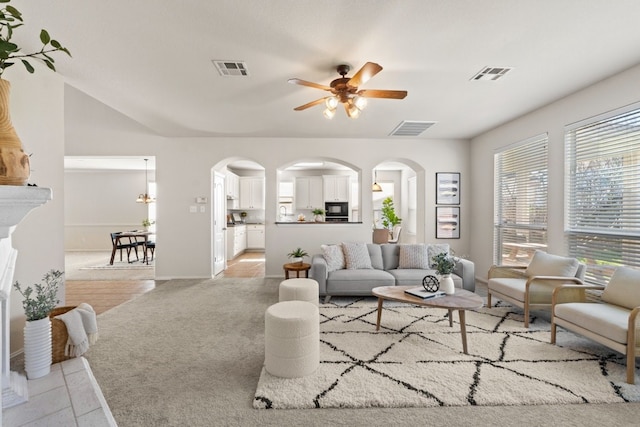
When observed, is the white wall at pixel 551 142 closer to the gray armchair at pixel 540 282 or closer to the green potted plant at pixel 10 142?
the gray armchair at pixel 540 282

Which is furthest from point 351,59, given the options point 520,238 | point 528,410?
point 520,238

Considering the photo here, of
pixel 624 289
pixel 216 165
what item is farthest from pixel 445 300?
pixel 216 165

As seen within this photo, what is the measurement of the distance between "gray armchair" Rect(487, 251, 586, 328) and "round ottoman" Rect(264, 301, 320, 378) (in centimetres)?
253

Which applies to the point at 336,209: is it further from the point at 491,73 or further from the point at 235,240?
the point at 491,73

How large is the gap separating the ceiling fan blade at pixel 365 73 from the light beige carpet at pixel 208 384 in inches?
97.0

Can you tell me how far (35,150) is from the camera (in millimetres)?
2893

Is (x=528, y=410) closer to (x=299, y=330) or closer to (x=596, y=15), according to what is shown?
(x=299, y=330)

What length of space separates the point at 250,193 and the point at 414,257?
6062 millimetres

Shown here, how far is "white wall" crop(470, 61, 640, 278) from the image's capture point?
128 inches

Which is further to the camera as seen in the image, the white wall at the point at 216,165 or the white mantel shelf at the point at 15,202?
the white wall at the point at 216,165

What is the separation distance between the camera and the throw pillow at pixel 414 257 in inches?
185

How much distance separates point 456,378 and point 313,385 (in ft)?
3.60

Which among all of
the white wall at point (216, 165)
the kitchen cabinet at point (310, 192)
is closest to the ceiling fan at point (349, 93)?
the white wall at point (216, 165)

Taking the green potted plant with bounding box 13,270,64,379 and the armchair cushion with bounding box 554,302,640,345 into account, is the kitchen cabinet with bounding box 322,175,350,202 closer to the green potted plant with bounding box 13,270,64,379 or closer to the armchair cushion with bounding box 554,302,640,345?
the armchair cushion with bounding box 554,302,640,345
